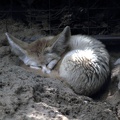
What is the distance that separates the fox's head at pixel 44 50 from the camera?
20.0ft

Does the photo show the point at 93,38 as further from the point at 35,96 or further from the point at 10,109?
the point at 10,109

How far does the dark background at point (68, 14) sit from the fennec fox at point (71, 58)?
903mm

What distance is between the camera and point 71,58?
586 centimetres

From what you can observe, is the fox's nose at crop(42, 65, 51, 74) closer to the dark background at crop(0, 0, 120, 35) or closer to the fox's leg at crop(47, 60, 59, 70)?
the fox's leg at crop(47, 60, 59, 70)

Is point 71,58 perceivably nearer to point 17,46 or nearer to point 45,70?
point 45,70

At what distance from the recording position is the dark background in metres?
7.34

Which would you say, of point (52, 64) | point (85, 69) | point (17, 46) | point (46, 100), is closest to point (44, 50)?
point (52, 64)

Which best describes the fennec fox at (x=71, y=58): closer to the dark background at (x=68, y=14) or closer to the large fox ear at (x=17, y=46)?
the large fox ear at (x=17, y=46)

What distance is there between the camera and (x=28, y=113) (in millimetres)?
4414

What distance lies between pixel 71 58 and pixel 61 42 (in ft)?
1.42

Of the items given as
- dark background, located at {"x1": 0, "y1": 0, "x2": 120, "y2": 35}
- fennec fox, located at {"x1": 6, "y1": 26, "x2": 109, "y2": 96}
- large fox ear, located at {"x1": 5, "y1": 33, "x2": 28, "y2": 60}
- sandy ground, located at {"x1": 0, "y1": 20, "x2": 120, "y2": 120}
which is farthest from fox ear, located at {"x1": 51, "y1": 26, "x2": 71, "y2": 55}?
dark background, located at {"x1": 0, "y1": 0, "x2": 120, "y2": 35}

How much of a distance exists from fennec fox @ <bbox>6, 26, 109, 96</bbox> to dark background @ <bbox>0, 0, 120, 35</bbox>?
903 mm

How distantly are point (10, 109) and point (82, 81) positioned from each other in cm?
145

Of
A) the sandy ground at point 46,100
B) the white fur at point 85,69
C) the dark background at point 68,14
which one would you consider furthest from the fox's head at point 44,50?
the dark background at point 68,14
